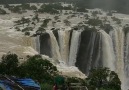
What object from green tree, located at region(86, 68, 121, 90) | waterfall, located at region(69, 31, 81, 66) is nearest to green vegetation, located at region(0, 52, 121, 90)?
green tree, located at region(86, 68, 121, 90)

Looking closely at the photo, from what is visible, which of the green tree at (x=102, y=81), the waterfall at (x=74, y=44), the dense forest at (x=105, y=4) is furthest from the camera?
the dense forest at (x=105, y=4)

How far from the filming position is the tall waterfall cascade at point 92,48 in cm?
2078

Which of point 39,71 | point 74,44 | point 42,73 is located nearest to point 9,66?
point 39,71

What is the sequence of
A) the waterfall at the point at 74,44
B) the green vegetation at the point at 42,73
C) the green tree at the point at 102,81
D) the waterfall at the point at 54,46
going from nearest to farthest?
1. the green vegetation at the point at 42,73
2. the green tree at the point at 102,81
3. the waterfall at the point at 54,46
4. the waterfall at the point at 74,44

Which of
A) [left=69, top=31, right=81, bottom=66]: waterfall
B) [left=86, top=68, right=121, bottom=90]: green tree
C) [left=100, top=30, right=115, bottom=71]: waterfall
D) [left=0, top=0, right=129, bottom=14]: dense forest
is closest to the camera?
[left=86, top=68, right=121, bottom=90]: green tree

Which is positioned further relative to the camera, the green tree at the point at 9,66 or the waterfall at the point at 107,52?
the waterfall at the point at 107,52

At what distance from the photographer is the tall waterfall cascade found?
20781 millimetres

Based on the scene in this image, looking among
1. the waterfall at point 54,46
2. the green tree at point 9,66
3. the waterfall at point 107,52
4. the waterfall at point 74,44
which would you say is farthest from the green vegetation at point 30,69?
the waterfall at point 107,52

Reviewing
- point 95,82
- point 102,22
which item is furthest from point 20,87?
point 102,22

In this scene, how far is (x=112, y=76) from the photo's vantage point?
13352 mm

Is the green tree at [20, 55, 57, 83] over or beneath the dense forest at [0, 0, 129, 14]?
beneath

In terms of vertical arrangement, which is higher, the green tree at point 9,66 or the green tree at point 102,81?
the green tree at point 9,66

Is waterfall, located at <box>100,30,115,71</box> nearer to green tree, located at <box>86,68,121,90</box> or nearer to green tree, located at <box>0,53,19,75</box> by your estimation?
green tree, located at <box>86,68,121,90</box>

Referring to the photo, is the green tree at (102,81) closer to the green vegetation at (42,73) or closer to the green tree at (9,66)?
the green vegetation at (42,73)
